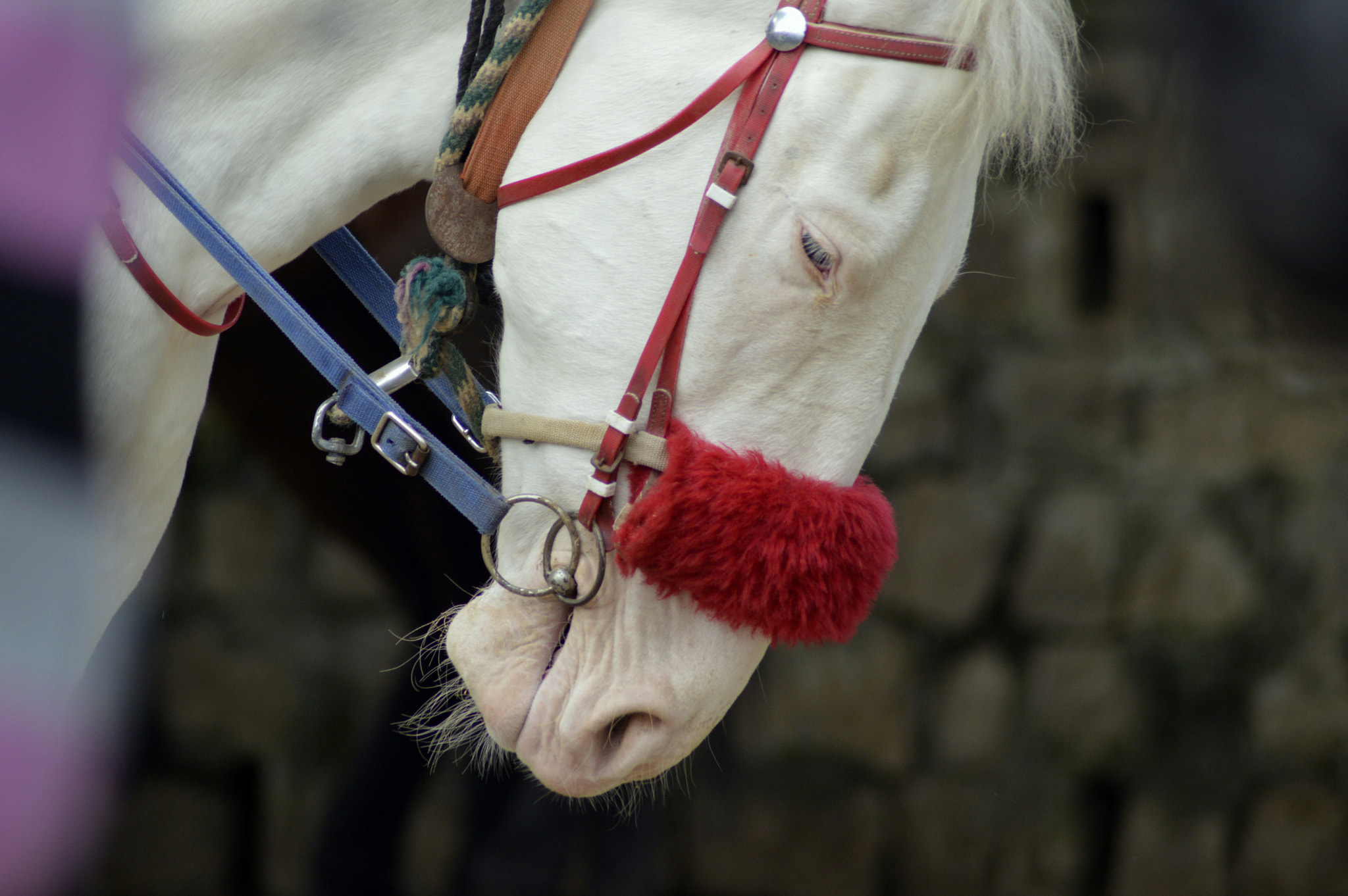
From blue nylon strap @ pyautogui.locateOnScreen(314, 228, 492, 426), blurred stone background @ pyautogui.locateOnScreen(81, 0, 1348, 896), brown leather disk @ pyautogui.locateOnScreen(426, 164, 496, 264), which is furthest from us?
blurred stone background @ pyautogui.locateOnScreen(81, 0, 1348, 896)

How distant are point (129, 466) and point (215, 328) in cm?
12

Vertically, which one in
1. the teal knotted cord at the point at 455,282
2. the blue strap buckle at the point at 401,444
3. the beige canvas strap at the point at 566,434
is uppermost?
the teal knotted cord at the point at 455,282

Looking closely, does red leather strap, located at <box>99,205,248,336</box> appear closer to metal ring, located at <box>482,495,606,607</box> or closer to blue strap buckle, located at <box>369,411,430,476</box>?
blue strap buckle, located at <box>369,411,430,476</box>

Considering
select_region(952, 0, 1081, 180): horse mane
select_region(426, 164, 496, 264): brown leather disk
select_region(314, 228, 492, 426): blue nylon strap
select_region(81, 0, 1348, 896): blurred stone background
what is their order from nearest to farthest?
select_region(952, 0, 1081, 180): horse mane
select_region(426, 164, 496, 264): brown leather disk
select_region(314, 228, 492, 426): blue nylon strap
select_region(81, 0, 1348, 896): blurred stone background

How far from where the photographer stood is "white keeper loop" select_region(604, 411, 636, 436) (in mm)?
660

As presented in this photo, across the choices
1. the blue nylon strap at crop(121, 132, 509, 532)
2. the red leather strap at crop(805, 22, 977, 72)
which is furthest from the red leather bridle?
the blue nylon strap at crop(121, 132, 509, 532)

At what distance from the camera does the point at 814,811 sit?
1956mm

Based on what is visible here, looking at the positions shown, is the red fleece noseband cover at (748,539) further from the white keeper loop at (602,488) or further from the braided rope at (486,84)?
the braided rope at (486,84)

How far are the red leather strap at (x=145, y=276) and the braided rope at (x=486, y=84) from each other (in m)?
0.21

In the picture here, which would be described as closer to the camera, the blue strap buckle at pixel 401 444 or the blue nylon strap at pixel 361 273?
the blue strap buckle at pixel 401 444

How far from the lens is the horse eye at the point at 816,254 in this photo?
0.63m

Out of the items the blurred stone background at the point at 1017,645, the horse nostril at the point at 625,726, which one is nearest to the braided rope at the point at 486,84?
the horse nostril at the point at 625,726

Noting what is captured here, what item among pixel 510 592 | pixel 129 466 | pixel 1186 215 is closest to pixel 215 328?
pixel 129 466

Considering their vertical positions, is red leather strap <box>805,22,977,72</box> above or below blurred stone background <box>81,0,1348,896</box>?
above
